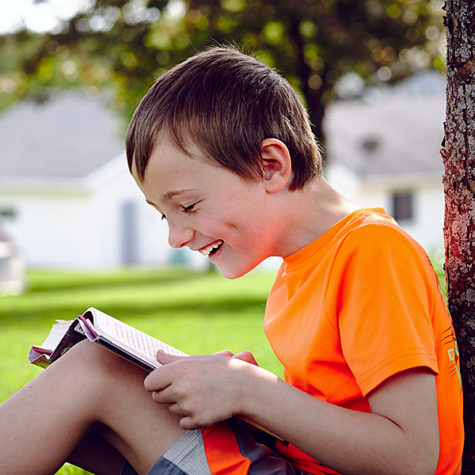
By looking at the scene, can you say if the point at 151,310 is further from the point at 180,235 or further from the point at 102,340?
the point at 102,340

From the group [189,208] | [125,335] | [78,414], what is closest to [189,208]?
[189,208]

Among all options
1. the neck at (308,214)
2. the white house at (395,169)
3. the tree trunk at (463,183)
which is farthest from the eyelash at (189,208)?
the white house at (395,169)

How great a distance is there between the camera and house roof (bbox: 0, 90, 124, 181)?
2317 cm

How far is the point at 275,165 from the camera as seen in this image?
170 cm

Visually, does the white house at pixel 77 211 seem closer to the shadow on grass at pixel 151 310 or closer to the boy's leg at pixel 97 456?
the shadow on grass at pixel 151 310

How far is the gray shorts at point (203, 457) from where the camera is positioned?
4.95ft

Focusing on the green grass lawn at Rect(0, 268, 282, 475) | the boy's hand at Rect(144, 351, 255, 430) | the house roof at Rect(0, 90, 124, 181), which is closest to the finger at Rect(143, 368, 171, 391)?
the boy's hand at Rect(144, 351, 255, 430)

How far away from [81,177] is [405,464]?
22069 mm

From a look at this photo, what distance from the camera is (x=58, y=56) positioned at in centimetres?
1004

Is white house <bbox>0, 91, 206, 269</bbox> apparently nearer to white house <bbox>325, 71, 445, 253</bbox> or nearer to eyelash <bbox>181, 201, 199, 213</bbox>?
white house <bbox>325, 71, 445, 253</bbox>

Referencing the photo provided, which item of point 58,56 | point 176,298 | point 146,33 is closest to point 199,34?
point 146,33

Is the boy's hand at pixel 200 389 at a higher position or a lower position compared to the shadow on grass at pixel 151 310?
higher

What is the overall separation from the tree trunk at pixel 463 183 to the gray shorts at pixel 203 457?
600mm

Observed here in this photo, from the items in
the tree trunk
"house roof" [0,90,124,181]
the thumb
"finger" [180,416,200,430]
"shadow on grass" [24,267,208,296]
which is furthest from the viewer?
"house roof" [0,90,124,181]
